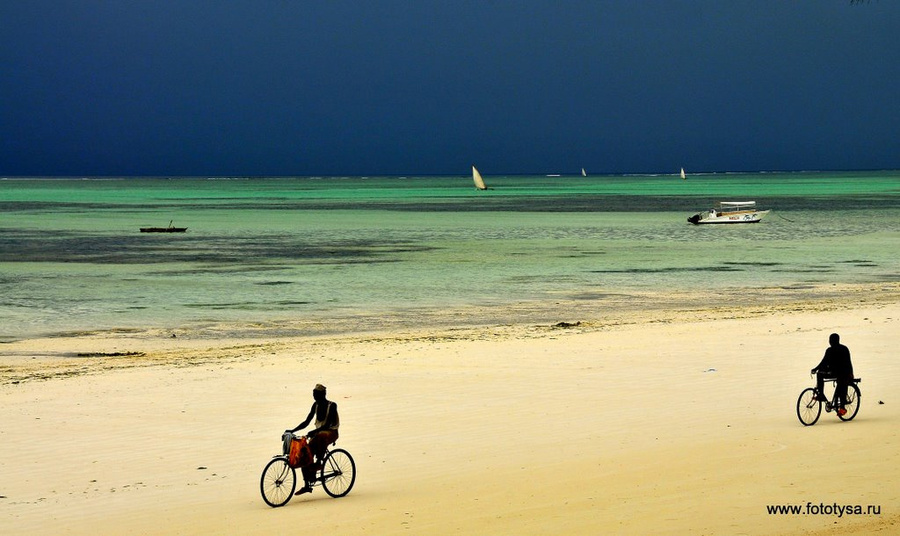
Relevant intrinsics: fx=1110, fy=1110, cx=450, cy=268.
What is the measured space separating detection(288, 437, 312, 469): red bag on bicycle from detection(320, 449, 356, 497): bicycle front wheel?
0.77 ft

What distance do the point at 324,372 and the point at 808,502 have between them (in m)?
8.94

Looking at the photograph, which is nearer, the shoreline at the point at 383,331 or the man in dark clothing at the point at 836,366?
the man in dark clothing at the point at 836,366

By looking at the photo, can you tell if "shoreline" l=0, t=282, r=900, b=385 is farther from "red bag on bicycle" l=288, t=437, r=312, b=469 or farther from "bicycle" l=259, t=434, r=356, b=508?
"red bag on bicycle" l=288, t=437, r=312, b=469

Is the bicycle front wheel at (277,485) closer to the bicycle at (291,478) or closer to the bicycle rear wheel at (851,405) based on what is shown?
the bicycle at (291,478)

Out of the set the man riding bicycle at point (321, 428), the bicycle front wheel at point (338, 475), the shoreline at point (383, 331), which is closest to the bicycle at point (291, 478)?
the bicycle front wheel at point (338, 475)

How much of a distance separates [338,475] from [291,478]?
446 millimetres

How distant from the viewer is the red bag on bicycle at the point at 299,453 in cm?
957

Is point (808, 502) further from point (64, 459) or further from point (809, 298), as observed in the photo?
point (809, 298)

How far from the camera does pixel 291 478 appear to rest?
1008 cm

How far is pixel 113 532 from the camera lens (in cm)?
909

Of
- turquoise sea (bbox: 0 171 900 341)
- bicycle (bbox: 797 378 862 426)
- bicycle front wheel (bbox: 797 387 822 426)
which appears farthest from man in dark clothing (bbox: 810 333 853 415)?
turquoise sea (bbox: 0 171 900 341)

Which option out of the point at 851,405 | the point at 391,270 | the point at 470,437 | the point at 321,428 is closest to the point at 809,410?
the point at 851,405

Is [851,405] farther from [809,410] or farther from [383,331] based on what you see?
[383,331]

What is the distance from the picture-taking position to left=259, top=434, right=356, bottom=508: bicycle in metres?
9.73
